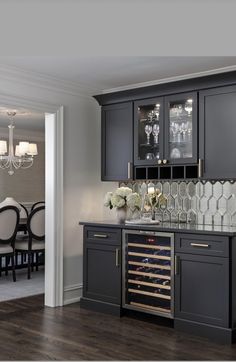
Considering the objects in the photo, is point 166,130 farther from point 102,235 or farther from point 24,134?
point 24,134

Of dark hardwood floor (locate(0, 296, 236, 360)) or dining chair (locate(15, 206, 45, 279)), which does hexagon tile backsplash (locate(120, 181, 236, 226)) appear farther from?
dining chair (locate(15, 206, 45, 279))

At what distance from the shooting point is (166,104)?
4293mm

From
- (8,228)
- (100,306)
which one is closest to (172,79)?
(100,306)

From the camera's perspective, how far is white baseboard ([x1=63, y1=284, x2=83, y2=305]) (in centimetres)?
474

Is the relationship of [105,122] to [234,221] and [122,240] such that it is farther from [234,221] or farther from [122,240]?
[234,221]

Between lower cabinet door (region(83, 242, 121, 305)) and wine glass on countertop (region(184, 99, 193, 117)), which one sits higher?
wine glass on countertop (region(184, 99, 193, 117))

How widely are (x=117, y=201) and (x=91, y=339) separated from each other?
143 centimetres

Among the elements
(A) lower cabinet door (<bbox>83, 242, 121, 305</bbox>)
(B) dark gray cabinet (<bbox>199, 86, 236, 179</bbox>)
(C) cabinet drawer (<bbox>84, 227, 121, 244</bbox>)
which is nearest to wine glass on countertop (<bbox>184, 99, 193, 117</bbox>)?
(B) dark gray cabinet (<bbox>199, 86, 236, 179</bbox>)

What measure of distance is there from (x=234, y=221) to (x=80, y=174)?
5.97 feet

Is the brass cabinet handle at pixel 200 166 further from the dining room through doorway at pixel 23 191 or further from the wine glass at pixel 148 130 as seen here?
the dining room through doorway at pixel 23 191

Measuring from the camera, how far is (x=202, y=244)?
3.61 m

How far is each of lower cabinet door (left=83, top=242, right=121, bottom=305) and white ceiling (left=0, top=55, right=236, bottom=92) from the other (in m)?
1.74

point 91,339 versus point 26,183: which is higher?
point 26,183

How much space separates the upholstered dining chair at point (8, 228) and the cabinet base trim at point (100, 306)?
1708 millimetres
